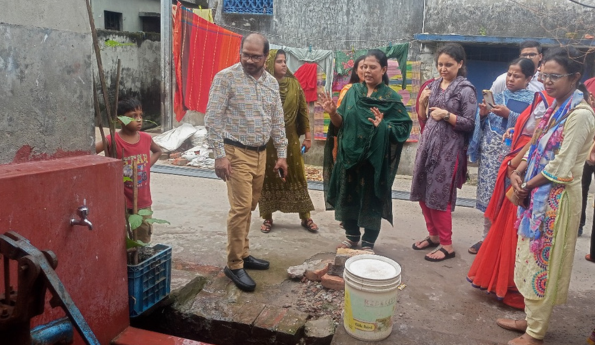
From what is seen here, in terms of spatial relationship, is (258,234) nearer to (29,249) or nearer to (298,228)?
(298,228)

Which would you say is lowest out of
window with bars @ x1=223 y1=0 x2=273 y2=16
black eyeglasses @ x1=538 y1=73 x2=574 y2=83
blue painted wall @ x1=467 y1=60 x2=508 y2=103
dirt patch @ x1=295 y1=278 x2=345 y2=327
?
dirt patch @ x1=295 y1=278 x2=345 y2=327

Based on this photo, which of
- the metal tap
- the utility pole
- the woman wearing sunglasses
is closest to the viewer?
the metal tap

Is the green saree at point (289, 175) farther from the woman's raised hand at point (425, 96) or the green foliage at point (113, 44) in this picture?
the green foliage at point (113, 44)

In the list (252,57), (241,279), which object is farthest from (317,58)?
(241,279)

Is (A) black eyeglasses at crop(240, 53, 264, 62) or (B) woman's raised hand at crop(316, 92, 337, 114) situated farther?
(B) woman's raised hand at crop(316, 92, 337, 114)

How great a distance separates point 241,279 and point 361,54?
562 centimetres

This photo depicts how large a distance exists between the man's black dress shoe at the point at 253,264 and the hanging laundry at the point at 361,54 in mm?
5039

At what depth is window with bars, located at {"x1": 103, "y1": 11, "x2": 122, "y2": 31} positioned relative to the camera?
13715 mm

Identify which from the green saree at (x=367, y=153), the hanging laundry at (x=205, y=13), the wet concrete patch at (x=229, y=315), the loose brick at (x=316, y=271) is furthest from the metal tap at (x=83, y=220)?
the hanging laundry at (x=205, y=13)

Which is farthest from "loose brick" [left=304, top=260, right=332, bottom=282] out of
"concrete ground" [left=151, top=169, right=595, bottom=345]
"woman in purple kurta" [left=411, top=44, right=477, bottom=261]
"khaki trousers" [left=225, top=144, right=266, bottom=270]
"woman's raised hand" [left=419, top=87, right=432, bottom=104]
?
"woman's raised hand" [left=419, top=87, right=432, bottom=104]

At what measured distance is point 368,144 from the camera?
3.78 m

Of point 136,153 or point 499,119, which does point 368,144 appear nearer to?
point 499,119

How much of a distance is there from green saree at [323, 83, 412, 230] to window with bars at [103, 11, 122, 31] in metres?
12.0

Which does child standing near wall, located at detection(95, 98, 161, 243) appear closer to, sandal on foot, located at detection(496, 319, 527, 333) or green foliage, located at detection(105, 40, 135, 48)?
sandal on foot, located at detection(496, 319, 527, 333)
